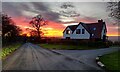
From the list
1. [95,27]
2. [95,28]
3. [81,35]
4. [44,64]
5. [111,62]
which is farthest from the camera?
[81,35]

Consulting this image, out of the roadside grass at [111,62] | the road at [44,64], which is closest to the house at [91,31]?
the roadside grass at [111,62]

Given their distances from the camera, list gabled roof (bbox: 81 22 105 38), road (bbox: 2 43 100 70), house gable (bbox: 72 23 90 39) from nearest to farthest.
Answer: road (bbox: 2 43 100 70)
gabled roof (bbox: 81 22 105 38)
house gable (bbox: 72 23 90 39)

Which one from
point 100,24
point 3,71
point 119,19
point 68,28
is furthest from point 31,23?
point 3,71

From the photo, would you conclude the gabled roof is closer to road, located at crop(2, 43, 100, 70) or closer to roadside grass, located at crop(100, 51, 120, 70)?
roadside grass, located at crop(100, 51, 120, 70)

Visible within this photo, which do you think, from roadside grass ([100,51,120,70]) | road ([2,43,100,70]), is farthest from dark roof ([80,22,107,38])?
road ([2,43,100,70])

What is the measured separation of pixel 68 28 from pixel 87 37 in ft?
41.0

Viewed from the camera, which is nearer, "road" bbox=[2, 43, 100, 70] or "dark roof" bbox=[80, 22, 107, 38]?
"road" bbox=[2, 43, 100, 70]

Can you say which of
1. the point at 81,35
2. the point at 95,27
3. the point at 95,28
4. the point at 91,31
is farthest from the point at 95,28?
the point at 81,35

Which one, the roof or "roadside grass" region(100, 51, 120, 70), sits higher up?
the roof

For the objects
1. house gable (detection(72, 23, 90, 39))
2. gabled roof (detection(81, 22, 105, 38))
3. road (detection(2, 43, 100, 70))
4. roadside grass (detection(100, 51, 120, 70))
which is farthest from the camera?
house gable (detection(72, 23, 90, 39))

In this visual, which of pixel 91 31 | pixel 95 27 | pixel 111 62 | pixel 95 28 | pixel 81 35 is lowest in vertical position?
pixel 111 62

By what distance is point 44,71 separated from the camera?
11.8 metres

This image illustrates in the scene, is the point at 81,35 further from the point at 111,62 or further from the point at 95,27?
the point at 111,62

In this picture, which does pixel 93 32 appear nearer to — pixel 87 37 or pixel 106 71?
pixel 87 37
